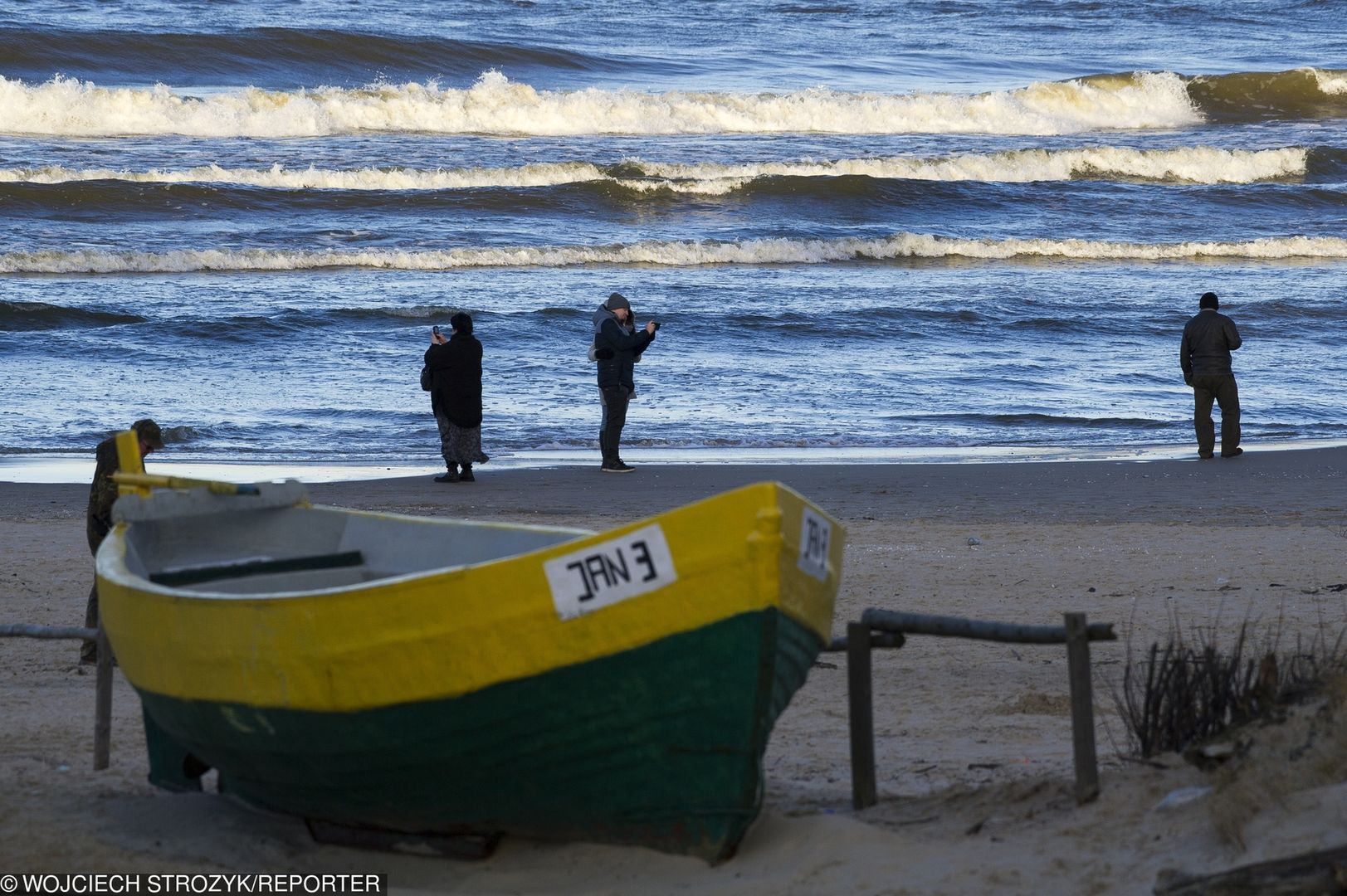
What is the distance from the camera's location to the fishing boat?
4637 millimetres

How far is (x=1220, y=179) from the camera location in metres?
37.2

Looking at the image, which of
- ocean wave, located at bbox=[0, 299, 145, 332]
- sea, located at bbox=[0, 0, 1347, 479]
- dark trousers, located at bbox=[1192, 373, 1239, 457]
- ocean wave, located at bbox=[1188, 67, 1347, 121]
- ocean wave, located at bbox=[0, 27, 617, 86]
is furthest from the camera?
ocean wave, located at bbox=[1188, 67, 1347, 121]

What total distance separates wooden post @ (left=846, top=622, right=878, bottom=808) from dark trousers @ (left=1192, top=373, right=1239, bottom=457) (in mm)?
9596

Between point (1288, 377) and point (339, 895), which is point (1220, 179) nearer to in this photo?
point (1288, 377)

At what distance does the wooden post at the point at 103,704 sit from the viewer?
20.5 ft

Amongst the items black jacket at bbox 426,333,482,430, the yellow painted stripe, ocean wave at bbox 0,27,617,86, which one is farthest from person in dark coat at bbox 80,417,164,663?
ocean wave at bbox 0,27,617,86

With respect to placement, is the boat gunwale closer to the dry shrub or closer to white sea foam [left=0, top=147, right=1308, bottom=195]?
the dry shrub

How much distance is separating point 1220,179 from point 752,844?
35.5m

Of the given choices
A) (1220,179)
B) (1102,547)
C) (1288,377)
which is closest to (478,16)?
(1220,179)

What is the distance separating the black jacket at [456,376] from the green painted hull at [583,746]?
8178 mm

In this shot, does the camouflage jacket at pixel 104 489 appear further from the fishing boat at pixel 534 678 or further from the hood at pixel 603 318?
the hood at pixel 603 318

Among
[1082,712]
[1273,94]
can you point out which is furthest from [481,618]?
[1273,94]

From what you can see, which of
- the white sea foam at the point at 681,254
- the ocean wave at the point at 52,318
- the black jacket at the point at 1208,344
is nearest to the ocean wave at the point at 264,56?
the white sea foam at the point at 681,254

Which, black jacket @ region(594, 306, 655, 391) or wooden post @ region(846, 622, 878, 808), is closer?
wooden post @ region(846, 622, 878, 808)
